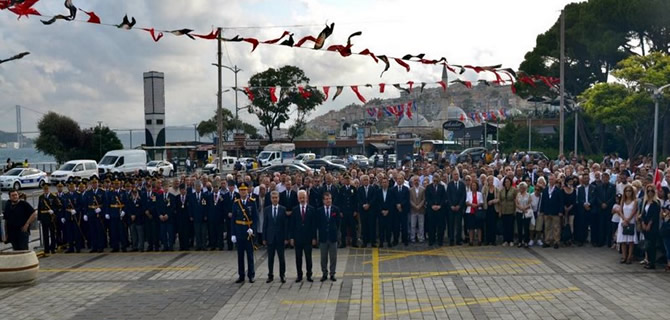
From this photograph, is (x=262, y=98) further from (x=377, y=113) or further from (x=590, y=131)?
(x=590, y=131)

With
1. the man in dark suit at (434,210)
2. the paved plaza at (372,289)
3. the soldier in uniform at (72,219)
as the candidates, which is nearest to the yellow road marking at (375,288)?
the paved plaza at (372,289)

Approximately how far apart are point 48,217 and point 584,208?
43.9 ft

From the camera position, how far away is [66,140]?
188 feet

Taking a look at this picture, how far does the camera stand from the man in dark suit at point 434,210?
15.2 m

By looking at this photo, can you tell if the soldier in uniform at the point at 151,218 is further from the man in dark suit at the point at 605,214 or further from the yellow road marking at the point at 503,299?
the man in dark suit at the point at 605,214

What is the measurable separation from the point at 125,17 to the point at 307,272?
5.77 metres

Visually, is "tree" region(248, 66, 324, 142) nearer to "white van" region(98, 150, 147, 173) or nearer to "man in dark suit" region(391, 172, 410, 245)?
"white van" region(98, 150, 147, 173)

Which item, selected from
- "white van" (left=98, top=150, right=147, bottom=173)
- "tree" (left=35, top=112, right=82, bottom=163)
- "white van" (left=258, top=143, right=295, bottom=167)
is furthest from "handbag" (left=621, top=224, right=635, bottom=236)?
"tree" (left=35, top=112, right=82, bottom=163)

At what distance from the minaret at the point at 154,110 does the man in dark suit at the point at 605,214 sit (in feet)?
143

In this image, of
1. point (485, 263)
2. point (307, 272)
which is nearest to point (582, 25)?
point (485, 263)

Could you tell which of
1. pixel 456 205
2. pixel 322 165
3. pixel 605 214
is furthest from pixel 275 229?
pixel 322 165

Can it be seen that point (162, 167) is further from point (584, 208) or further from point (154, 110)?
point (584, 208)

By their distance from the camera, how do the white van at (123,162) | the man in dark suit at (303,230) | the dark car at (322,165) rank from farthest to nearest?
the white van at (123,162) < the dark car at (322,165) < the man in dark suit at (303,230)

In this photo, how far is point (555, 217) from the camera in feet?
48.0
